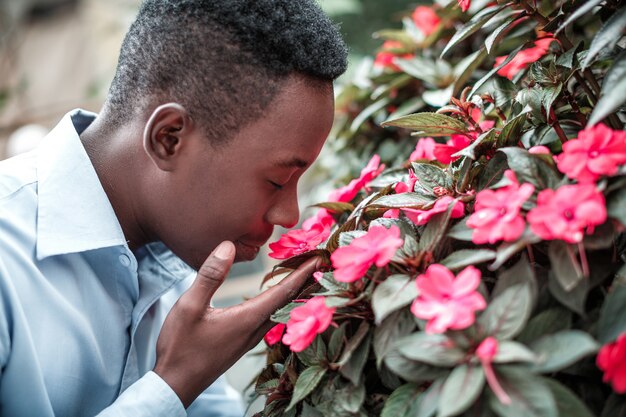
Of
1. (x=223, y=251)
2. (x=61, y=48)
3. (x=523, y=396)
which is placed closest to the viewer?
(x=523, y=396)

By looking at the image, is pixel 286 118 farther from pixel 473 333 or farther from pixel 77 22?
pixel 77 22

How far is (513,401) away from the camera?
49 centimetres

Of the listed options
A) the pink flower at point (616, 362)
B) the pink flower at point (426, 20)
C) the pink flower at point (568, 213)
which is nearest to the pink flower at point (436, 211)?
the pink flower at point (568, 213)

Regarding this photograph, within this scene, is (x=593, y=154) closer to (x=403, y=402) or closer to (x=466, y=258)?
(x=466, y=258)

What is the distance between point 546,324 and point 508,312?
0.15 ft

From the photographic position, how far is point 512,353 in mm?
493

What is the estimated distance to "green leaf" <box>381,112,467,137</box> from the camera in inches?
31.4

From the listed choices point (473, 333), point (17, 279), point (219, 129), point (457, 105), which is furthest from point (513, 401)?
point (17, 279)

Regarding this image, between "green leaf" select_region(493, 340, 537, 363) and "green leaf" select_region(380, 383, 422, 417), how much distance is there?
0.38 feet

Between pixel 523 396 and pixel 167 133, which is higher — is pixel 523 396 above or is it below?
below

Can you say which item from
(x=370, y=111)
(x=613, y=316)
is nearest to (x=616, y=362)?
(x=613, y=316)

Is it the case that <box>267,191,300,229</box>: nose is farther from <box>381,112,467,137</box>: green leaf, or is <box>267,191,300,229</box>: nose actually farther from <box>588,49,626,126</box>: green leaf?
<box>588,49,626,126</box>: green leaf

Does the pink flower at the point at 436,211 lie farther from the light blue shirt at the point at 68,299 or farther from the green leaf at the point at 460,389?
the light blue shirt at the point at 68,299

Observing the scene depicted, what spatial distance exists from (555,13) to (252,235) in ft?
1.93
